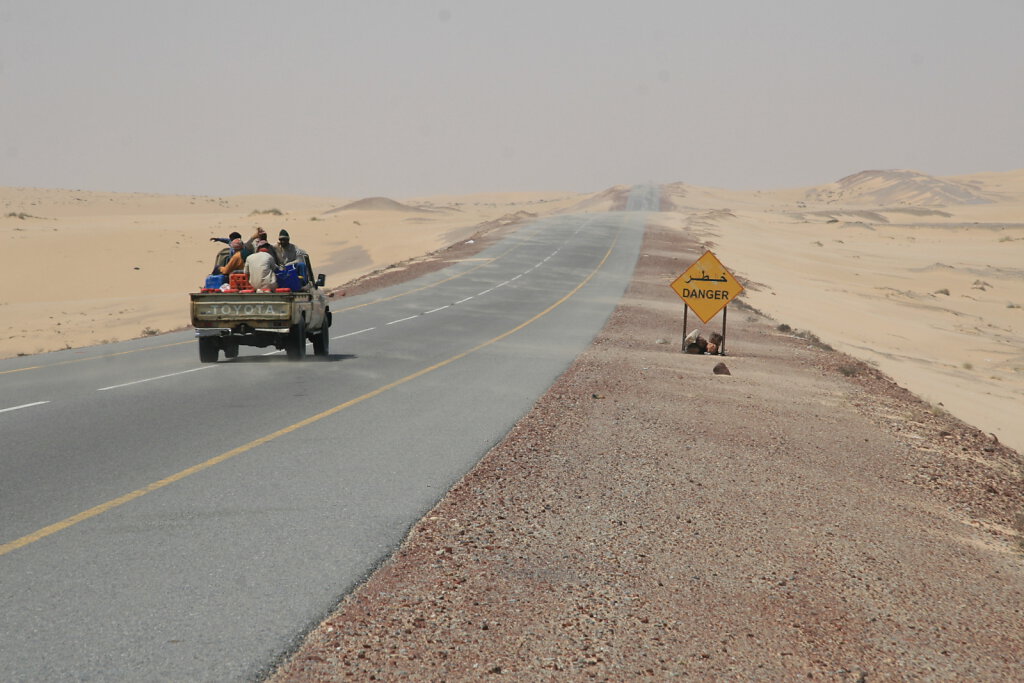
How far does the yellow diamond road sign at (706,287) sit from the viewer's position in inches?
827

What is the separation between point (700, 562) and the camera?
6758 mm

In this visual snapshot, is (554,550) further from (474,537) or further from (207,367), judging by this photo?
(207,367)

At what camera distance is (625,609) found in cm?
577

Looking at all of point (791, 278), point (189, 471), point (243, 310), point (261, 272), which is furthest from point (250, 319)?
point (791, 278)

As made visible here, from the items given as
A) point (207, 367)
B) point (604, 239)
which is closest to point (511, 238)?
point (604, 239)

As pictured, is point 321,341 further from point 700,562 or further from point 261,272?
point 700,562

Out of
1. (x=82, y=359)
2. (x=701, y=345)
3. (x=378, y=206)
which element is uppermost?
(x=82, y=359)

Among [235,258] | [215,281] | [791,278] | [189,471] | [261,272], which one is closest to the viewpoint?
[189,471]

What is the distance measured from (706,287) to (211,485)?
48.1ft

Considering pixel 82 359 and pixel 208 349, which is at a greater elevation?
pixel 208 349

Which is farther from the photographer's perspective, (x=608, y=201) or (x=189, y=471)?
(x=608, y=201)

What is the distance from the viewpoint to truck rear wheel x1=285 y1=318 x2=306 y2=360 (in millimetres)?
18344

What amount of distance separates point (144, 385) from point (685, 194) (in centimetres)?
15908

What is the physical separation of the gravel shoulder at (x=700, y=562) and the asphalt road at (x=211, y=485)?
44cm
